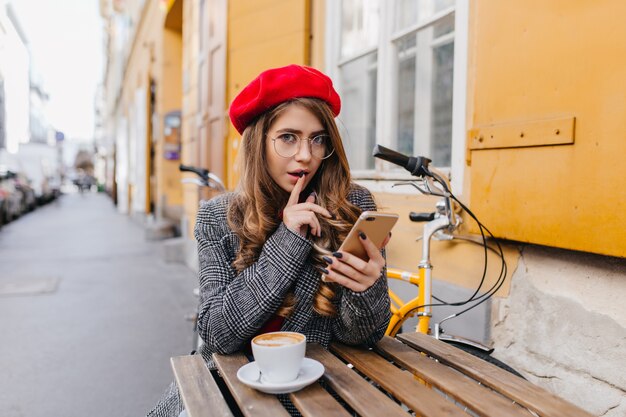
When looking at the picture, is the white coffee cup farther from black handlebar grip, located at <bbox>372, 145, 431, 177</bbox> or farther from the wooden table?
black handlebar grip, located at <bbox>372, 145, 431, 177</bbox>

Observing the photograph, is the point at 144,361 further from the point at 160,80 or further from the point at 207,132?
the point at 160,80

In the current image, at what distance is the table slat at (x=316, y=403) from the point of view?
102cm

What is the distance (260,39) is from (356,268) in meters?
3.93

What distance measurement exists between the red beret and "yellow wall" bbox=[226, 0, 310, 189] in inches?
107

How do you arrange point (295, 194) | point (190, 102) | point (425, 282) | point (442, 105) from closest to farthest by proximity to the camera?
point (295, 194), point (425, 282), point (442, 105), point (190, 102)

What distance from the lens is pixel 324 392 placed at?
44.0 inches

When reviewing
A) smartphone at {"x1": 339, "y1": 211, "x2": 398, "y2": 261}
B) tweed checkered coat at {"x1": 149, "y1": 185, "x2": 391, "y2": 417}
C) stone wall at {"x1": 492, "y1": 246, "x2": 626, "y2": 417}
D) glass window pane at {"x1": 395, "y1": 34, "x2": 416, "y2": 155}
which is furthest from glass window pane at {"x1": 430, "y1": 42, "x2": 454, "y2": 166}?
smartphone at {"x1": 339, "y1": 211, "x2": 398, "y2": 261}

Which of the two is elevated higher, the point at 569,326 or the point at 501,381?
the point at 501,381

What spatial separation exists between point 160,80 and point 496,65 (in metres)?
9.61

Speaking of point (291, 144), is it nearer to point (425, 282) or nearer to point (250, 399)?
point (250, 399)

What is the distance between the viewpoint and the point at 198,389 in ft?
3.73

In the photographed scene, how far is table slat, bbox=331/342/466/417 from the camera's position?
3.40 feet

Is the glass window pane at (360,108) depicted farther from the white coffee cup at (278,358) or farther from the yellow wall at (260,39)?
the white coffee cup at (278,358)

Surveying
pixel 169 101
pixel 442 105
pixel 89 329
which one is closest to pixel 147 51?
pixel 169 101
